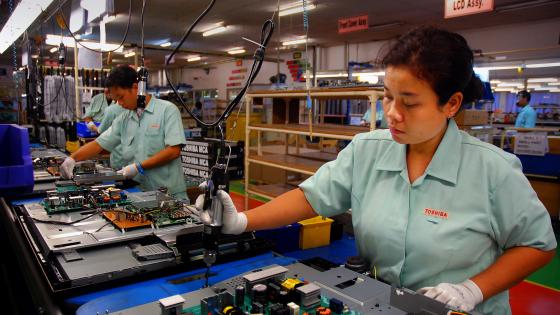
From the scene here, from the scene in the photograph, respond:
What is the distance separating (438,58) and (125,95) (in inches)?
85.8

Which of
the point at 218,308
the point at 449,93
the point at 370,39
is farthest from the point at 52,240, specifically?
the point at 370,39

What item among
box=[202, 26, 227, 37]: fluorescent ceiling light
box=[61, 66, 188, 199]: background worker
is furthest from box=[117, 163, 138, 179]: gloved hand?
box=[202, 26, 227, 37]: fluorescent ceiling light

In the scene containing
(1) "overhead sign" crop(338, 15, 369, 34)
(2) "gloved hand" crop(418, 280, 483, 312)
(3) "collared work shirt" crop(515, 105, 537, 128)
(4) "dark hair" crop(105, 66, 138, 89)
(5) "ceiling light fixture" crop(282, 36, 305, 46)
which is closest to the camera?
(2) "gloved hand" crop(418, 280, 483, 312)

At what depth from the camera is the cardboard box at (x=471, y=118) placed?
307 cm

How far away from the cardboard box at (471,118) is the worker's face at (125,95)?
2354mm

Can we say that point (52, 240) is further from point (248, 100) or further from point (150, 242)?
point (248, 100)

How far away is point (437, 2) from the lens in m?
6.59

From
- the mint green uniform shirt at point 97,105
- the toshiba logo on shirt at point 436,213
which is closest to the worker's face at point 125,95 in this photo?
the toshiba logo on shirt at point 436,213

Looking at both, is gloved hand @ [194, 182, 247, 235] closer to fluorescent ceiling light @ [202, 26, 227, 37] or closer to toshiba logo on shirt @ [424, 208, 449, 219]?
toshiba logo on shirt @ [424, 208, 449, 219]

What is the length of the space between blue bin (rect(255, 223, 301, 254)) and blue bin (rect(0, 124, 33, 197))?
1.37 m

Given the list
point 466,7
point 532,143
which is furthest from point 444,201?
point 532,143

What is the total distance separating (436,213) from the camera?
1111 millimetres

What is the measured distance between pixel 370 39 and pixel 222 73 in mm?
7376

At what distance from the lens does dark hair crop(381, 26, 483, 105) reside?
1.03 metres
